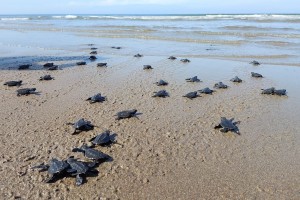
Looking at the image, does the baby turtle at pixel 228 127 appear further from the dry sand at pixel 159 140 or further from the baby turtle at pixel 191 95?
the baby turtle at pixel 191 95

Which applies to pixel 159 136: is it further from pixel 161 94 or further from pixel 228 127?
pixel 161 94

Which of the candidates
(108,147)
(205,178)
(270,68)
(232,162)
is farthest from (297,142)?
(270,68)

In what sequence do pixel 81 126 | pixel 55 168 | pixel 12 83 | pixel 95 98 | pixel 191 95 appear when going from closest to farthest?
pixel 55 168
pixel 81 126
pixel 95 98
pixel 191 95
pixel 12 83

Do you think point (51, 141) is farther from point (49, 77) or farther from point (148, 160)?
point (49, 77)

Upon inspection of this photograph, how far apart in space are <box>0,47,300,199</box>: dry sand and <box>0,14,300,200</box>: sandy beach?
0.05 feet

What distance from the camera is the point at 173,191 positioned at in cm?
496

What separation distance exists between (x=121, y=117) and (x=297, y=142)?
3834 millimetres

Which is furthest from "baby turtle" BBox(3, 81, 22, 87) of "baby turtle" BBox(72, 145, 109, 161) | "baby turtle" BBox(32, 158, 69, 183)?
"baby turtle" BBox(32, 158, 69, 183)

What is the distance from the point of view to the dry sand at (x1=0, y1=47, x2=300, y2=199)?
5047 millimetres

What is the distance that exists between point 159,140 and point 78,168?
2015 mm

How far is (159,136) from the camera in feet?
22.9

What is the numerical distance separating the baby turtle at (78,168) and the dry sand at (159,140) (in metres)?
0.13

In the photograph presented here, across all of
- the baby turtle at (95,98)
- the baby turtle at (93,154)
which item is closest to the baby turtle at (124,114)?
A: the baby turtle at (95,98)

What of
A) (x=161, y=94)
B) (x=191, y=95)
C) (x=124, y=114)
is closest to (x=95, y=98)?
(x=124, y=114)
